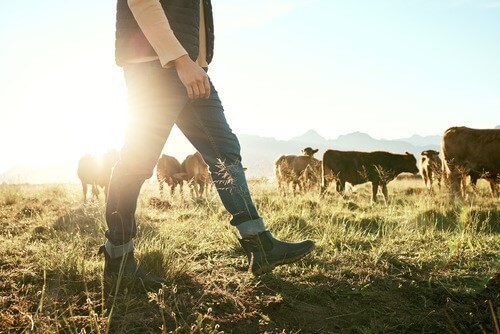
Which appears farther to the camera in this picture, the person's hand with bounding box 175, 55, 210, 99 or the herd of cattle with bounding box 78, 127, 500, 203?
the herd of cattle with bounding box 78, 127, 500, 203

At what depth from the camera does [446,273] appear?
277cm

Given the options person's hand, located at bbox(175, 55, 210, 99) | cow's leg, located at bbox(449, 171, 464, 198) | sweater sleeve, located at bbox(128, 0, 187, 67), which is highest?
sweater sleeve, located at bbox(128, 0, 187, 67)

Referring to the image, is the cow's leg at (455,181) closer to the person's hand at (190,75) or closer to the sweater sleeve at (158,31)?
the person's hand at (190,75)

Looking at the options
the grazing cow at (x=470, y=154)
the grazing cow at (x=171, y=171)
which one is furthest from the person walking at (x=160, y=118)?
the grazing cow at (x=171, y=171)

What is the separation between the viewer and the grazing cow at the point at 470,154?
921 centimetres

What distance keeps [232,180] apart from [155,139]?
518mm

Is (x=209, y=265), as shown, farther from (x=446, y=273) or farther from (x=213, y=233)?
(x=446, y=273)

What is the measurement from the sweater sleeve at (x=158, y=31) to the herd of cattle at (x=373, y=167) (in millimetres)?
3655

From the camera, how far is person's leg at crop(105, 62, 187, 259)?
244 centimetres

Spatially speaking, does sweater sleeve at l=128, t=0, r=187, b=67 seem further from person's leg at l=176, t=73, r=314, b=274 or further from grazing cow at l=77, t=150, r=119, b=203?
grazing cow at l=77, t=150, r=119, b=203

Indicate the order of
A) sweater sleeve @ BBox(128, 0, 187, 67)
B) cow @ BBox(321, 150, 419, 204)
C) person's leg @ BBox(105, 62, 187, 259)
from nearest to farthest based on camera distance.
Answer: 1. sweater sleeve @ BBox(128, 0, 187, 67)
2. person's leg @ BBox(105, 62, 187, 259)
3. cow @ BBox(321, 150, 419, 204)

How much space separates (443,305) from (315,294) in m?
0.67

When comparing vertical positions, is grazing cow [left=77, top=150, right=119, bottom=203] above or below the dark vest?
below

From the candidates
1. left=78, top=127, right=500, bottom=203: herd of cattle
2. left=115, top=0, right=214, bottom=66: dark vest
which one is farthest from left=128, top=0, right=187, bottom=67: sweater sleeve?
left=78, top=127, right=500, bottom=203: herd of cattle
